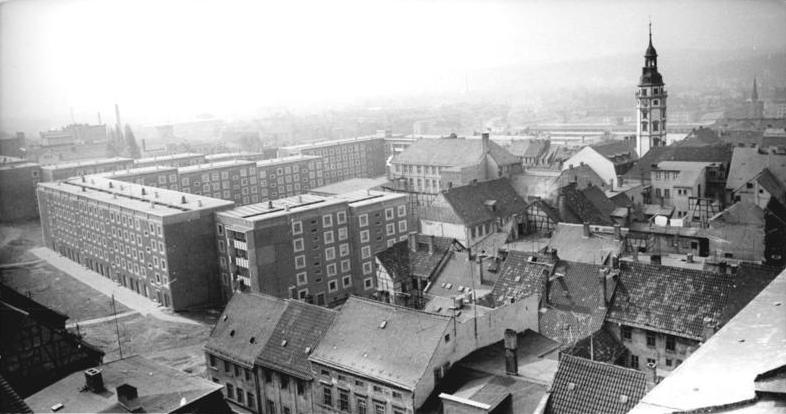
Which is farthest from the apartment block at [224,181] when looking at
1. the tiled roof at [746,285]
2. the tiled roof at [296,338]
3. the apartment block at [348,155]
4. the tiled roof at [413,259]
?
the tiled roof at [746,285]

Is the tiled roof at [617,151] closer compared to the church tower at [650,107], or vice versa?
the tiled roof at [617,151]

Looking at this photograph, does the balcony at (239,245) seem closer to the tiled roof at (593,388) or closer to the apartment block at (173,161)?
the tiled roof at (593,388)

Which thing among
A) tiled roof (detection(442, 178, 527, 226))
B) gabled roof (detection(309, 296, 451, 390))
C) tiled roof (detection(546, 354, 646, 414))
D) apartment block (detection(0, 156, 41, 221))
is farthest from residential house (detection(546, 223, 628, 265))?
apartment block (detection(0, 156, 41, 221))

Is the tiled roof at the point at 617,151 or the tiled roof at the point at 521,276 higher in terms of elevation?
the tiled roof at the point at 617,151

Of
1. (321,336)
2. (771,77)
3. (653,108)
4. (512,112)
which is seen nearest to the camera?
(321,336)

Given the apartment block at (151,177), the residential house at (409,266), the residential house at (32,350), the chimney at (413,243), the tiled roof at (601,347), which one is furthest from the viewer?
the apartment block at (151,177)

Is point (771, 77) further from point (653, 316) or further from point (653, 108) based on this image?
point (653, 108)

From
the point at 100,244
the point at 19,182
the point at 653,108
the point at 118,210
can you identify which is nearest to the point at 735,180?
the point at 653,108
